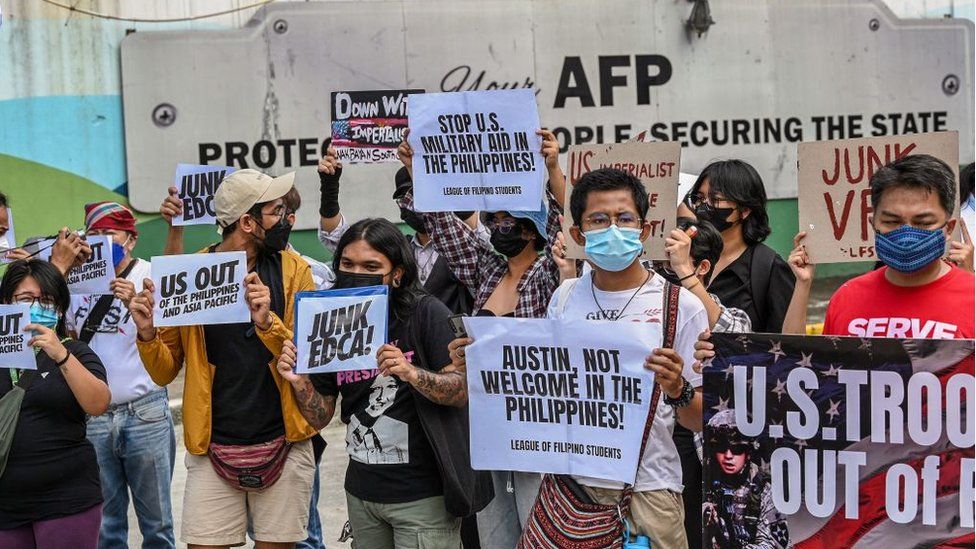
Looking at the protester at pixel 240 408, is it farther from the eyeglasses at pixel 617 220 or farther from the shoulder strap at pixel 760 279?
the shoulder strap at pixel 760 279

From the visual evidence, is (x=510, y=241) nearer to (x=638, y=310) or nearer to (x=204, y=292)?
(x=204, y=292)

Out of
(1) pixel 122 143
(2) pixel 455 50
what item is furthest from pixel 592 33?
(1) pixel 122 143

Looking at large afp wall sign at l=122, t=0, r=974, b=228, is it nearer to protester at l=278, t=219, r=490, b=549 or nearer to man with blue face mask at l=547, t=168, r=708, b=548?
protester at l=278, t=219, r=490, b=549

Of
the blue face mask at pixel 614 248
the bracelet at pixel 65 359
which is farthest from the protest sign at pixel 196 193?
the blue face mask at pixel 614 248

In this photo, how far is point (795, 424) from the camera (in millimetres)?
3607

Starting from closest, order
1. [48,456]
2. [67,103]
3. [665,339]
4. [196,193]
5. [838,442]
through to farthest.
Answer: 1. [838,442]
2. [665,339]
3. [48,456]
4. [196,193]
5. [67,103]

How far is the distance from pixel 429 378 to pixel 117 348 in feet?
8.24

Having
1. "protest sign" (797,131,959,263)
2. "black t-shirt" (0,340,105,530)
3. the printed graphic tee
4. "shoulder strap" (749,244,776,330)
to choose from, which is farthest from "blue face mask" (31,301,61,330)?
the printed graphic tee

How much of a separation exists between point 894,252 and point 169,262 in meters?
2.79

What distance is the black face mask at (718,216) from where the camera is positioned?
5230mm

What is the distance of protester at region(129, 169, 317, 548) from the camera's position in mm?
5051

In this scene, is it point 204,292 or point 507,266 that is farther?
point 507,266

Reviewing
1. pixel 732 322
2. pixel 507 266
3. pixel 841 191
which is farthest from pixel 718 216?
pixel 507 266

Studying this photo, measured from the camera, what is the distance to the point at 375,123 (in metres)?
5.75
